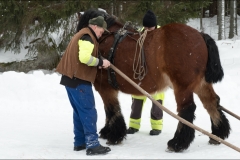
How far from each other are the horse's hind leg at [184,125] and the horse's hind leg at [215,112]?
1.64 feet

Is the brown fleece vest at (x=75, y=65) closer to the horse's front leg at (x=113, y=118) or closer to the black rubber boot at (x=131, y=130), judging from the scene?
the horse's front leg at (x=113, y=118)

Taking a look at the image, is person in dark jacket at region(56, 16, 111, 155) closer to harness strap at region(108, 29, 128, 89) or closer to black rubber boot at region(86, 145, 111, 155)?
black rubber boot at region(86, 145, 111, 155)

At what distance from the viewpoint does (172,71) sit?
15.2 feet

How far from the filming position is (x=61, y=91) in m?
8.67

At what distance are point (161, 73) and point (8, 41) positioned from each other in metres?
A: 10.9

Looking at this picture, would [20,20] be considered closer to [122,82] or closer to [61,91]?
[61,91]

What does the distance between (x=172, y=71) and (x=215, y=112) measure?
1.02 meters

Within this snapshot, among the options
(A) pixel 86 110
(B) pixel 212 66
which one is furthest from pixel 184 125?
(A) pixel 86 110

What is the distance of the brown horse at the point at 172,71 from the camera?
464 cm

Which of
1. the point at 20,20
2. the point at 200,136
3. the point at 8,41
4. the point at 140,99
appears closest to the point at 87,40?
the point at 140,99

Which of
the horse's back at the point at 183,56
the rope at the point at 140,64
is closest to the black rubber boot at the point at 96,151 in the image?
the rope at the point at 140,64

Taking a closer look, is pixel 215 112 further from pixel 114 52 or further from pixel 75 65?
pixel 75 65

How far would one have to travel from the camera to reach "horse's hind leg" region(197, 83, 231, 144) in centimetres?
506

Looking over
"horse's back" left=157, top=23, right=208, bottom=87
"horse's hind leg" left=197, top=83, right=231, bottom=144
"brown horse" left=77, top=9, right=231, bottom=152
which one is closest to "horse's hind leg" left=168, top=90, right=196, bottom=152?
"brown horse" left=77, top=9, right=231, bottom=152
